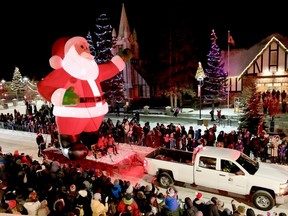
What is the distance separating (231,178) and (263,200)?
45.7 inches

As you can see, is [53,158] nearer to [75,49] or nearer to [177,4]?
[75,49]

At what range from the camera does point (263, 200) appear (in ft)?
32.3

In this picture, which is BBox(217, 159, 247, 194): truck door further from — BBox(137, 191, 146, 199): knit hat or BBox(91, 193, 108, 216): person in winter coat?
BBox(91, 193, 108, 216): person in winter coat

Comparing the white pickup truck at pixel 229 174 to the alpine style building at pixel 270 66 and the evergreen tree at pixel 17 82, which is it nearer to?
the alpine style building at pixel 270 66

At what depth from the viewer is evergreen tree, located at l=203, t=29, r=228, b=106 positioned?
3092 centimetres

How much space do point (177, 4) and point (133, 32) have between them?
11053 millimetres

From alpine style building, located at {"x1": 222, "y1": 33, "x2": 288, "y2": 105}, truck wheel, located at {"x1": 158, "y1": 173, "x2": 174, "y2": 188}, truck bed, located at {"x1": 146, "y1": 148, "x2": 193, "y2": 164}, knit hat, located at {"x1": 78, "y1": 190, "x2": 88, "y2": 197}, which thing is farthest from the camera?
alpine style building, located at {"x1": 222, "y1": 33, "x2": 288, "y2": 105}

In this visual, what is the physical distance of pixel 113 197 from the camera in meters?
8.77

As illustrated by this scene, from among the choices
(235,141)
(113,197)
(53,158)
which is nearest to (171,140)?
(235,141)

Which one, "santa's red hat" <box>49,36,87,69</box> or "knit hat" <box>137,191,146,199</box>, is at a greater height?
"santa's red hat" <box>49,36,87,69</box>

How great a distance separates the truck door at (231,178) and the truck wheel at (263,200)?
0.43m

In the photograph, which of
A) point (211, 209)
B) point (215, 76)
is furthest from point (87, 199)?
point (215, 76)

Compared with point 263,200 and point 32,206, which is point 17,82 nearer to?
point 32,206

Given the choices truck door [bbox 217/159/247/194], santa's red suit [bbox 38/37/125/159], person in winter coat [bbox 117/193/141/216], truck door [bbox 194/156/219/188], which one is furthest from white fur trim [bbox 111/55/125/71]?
truck door [bbox 217/159/247/194]
